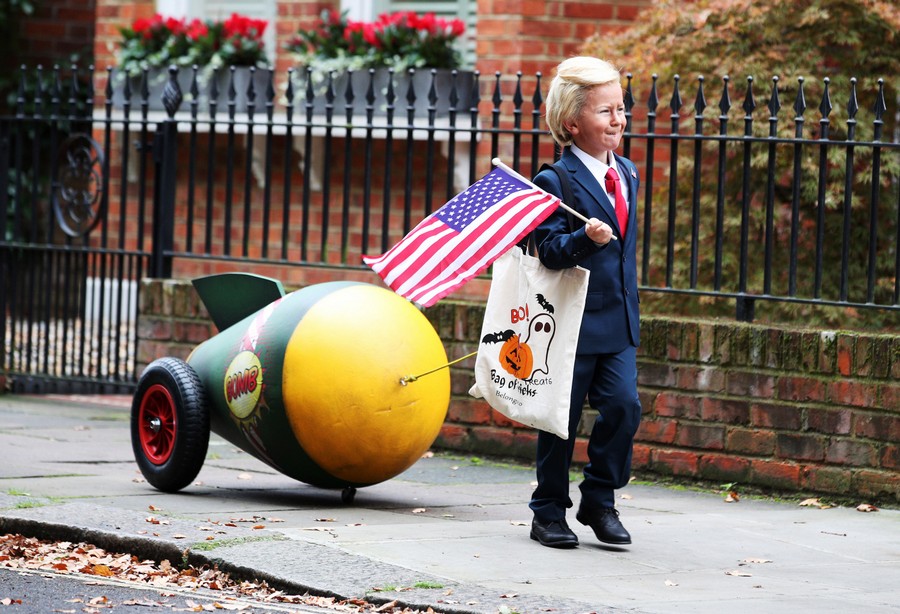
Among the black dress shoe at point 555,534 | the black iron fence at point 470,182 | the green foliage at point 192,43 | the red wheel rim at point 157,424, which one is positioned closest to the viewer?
the black dress shoe at point 555,534

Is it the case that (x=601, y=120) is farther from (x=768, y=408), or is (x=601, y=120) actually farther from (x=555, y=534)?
(x=768, y=408)

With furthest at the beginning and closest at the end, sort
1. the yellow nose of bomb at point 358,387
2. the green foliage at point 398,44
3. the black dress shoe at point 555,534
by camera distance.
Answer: the green foliage at point 398,44 < the yellow nose of bomb at point 358,387 < the black dress shoe at point 555,534

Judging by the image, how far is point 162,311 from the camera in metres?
9.36

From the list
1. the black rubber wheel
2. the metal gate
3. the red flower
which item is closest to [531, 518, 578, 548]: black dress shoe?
the black rubber wheel

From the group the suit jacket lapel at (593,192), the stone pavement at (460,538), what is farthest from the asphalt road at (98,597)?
the suit jacket lapel at (593,192)

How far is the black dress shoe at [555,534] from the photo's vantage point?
5.52 metres

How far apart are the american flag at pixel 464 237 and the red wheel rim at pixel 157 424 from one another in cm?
121

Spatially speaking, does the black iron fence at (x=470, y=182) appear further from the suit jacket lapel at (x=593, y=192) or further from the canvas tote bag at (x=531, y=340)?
the canvas tote bag at (x=531, y=340)

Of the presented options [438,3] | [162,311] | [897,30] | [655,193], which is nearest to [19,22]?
[438,3]

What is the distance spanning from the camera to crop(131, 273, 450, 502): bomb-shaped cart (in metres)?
6.05

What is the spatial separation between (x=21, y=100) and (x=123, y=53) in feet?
9.84

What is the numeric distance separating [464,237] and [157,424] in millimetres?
1707

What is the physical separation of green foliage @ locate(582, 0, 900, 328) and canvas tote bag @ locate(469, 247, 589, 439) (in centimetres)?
337

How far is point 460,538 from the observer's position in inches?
221
